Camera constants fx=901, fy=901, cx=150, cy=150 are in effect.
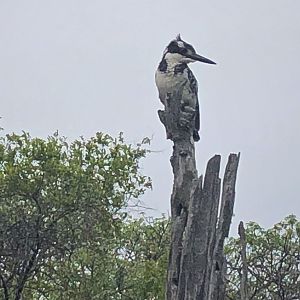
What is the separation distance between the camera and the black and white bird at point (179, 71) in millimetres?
7961

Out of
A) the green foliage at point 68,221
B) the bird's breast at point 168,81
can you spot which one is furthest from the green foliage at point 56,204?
the bird's breast at point 168,81

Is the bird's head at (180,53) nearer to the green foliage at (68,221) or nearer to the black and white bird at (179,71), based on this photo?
the black and white bird at (179,71)

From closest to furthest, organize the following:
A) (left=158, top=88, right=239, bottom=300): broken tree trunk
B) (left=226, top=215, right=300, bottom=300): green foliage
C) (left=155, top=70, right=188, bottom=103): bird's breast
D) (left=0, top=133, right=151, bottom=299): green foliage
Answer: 1. (left=158, top=88, right=239, bottom=300): broken tree trunk
2. (left=155, top=70, right=188, bottom=103): bird's breast
3. (left=0, top=133, right=151, bottom=299): green foliage
4. (left=226, top=215, right=300, bottom=300): green foliage

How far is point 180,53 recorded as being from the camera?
797cm

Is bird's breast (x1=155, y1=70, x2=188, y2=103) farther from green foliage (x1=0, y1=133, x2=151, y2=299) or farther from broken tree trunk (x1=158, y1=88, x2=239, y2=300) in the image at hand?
green foliage (x1=0, y1=133, x2=151, y2=299)

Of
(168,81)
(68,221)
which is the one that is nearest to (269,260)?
(68,221)

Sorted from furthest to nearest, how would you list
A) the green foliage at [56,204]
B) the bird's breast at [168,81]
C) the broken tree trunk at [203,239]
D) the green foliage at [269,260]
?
1. the green foliage at [269,260]
2. the green foliage at [56,204]
3. the bird's breast at [168,81]
4. the broken tree trunk at [203,239]

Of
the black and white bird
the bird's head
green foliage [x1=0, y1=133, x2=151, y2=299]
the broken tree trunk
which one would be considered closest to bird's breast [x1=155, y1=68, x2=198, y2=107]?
the black and white bird

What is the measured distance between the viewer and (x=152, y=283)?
38.9 feet

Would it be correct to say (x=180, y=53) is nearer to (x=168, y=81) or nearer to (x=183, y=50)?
(x=183, y=50)

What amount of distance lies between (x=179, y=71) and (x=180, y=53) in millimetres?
159

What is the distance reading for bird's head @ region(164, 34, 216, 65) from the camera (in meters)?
7.96

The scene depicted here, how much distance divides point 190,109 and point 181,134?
1.23ft

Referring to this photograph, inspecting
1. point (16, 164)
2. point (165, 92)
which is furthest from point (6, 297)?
point (165, 92)
